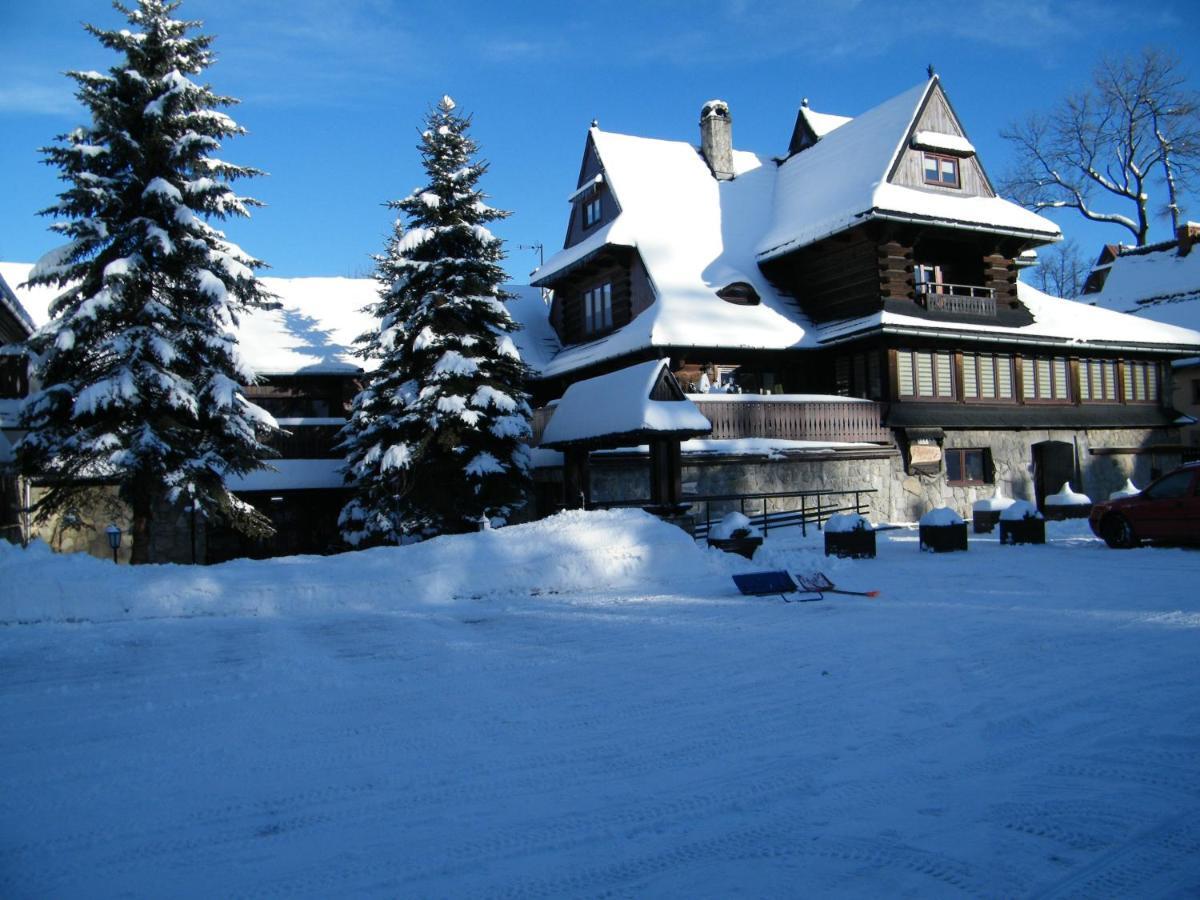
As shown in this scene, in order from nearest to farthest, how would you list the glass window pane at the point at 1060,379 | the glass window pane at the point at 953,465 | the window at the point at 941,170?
1. the glass window pane at the point at 953,465
2. the window at the point at 941,170
3. the glass window pane at the point at 1060,379

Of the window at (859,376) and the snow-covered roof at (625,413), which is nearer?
the snow-covered roof at (625,413)

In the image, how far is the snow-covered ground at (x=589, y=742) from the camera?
3969 millimetres

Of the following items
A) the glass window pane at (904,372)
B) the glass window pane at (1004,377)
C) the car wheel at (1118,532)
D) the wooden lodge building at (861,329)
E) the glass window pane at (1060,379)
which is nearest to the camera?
the car wheel at (1118,532)

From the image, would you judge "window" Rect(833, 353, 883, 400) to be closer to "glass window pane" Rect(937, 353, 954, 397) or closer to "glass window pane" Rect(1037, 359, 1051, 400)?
"glass window pane" Rect(937, 353, 954, 397)

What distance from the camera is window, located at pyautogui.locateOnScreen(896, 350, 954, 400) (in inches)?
1024

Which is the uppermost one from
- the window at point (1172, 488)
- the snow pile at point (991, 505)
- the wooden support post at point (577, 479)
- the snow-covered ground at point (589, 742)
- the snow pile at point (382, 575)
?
the wooden support post at point (577, 479)

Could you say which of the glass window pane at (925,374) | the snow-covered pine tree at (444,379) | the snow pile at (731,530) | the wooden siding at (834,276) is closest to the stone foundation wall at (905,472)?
the glass window pane at (925,374)

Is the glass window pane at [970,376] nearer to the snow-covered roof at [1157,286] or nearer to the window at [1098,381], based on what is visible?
the window at [1098,381]

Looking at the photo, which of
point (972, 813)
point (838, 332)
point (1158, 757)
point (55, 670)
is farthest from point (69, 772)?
point (838, 332)

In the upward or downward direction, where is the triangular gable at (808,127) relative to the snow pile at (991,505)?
upward

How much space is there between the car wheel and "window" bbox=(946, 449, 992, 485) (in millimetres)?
9902

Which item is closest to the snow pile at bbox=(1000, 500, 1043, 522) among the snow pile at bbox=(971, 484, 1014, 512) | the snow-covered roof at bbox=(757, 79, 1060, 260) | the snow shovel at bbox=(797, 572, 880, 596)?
the snow pile at bbox=(971, 484, 1014, 512)

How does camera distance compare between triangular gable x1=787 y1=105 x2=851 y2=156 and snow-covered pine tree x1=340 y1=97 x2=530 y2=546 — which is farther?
triangular gable x1=787 y1=105 x2=851 y2=156

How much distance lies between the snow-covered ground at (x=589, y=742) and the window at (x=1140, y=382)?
2322cm
